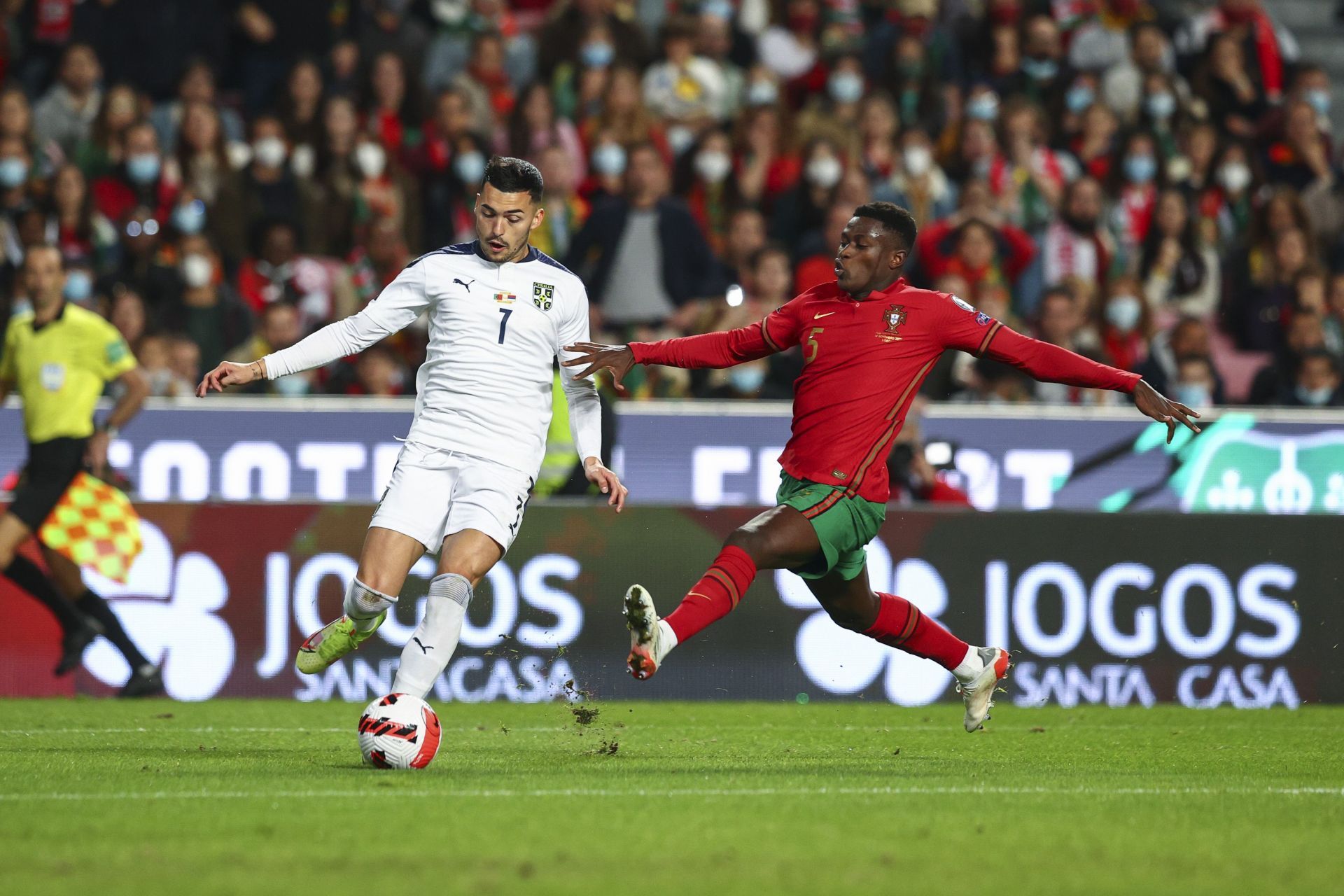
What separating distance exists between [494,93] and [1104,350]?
5093 mm

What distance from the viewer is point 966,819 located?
6.11m

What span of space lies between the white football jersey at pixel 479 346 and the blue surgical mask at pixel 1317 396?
7674mm

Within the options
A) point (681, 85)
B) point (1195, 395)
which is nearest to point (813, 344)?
point (1195, 395)

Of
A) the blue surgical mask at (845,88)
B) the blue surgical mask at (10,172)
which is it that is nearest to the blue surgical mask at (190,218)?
the blue surgical mask at (10,172)

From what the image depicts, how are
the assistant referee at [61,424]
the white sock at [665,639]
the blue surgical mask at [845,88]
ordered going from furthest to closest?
the blue surgical mask at [845,88] < the assistant referee at [61,424] < the white sock at [665,639]

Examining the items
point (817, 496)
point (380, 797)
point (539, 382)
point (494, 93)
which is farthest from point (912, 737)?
point (494, 93)

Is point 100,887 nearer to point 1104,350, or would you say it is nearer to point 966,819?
point 966,819

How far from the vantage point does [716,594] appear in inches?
285

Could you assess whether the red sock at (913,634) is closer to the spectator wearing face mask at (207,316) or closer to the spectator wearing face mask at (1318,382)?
the spectator wearing face mask at (1318,382)

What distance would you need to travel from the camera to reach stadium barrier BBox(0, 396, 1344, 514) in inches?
491

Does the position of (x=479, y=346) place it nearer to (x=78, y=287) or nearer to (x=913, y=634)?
(x=913, y=634)

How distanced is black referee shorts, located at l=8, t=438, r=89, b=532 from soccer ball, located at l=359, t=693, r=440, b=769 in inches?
173

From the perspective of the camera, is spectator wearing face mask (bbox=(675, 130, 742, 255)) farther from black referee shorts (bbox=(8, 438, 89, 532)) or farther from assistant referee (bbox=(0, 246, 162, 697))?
black referee shorts (bbox=(8, 438, 89, 532))

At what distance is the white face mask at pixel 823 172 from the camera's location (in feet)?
49.1
